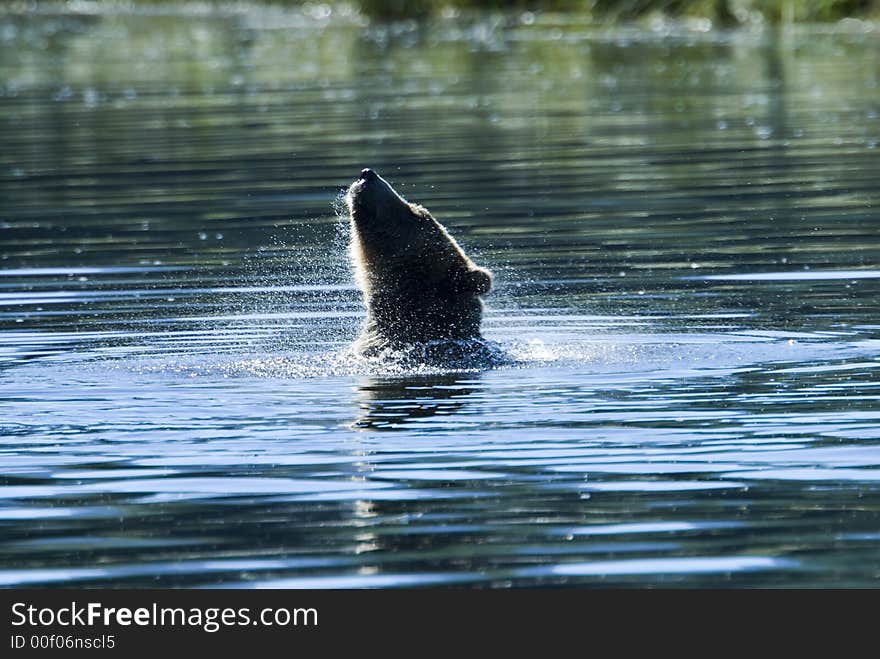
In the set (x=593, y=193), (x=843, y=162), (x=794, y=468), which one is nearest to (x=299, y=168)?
(x=593, y=193)

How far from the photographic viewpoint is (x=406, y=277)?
12.1 m

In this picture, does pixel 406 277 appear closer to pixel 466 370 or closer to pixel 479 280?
pixel 479 280

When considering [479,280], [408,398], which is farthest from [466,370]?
[408,398]

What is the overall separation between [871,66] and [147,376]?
2497cm

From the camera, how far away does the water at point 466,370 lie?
816 centimetres

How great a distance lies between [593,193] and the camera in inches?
824

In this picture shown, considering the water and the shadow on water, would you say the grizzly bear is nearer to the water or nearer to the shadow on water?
the water

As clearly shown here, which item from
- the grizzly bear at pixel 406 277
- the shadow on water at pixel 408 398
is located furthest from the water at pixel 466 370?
the grizzly bear at pixel 406 277

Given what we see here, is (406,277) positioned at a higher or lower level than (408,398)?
higher

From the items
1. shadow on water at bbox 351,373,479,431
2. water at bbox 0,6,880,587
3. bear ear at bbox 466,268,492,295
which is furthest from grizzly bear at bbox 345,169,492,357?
shadow on water at bbox 351,373,479,431

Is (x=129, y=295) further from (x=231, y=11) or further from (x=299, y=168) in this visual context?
(x=231, y=11)

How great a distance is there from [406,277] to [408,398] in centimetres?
146

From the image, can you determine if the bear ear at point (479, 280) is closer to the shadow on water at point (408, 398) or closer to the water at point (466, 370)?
the water at point (466, 370)

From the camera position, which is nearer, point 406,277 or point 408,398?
point 408,398
